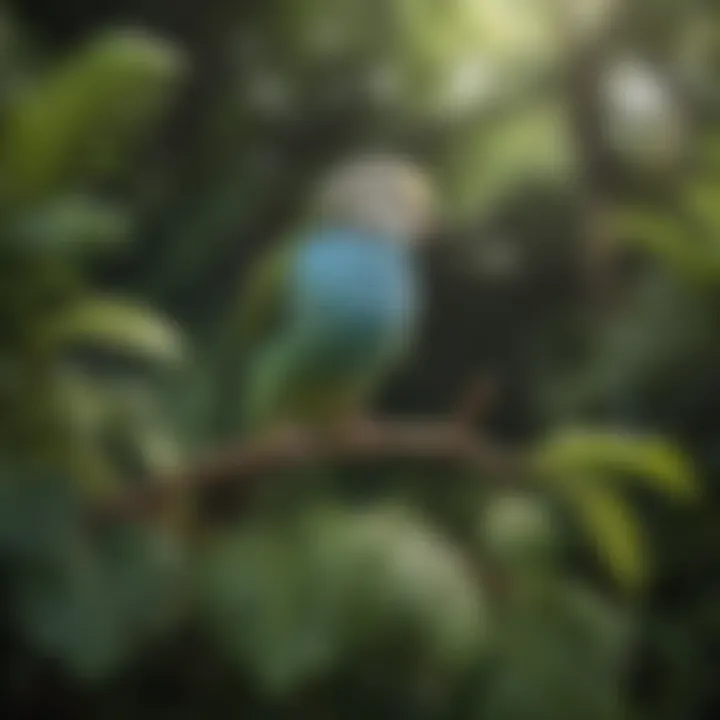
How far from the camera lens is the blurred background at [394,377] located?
0.34 meters

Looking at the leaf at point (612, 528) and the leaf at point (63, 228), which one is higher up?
the leaf at point (63, 228)

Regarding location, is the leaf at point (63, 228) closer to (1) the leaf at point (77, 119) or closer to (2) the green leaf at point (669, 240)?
(1) the leaf at point (77, 119)

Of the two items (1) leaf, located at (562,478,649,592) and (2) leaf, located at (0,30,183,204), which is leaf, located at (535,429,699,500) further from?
(2) leaf, located at (0,30,183,204)

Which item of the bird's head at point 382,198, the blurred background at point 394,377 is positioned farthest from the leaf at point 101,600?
the bird's head at point 382,198

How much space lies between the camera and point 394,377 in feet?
1.21

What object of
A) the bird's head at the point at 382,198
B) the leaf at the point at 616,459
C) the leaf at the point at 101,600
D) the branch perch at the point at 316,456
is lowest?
the leaf at the point at 101,600

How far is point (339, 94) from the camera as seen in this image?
393mm

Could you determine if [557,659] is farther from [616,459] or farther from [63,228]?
[63,228]

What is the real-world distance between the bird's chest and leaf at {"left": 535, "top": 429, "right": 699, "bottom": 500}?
0.19 ft

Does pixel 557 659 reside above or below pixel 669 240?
below

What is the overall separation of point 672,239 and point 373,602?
0.14m

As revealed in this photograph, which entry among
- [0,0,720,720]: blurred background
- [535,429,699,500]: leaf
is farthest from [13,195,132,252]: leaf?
[535,429,699,500]: leaf

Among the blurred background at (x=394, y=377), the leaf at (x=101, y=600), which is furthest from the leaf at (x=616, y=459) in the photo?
the leaf at (x=101, y=600)

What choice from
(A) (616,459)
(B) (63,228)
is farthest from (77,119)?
(A) (616,459)
